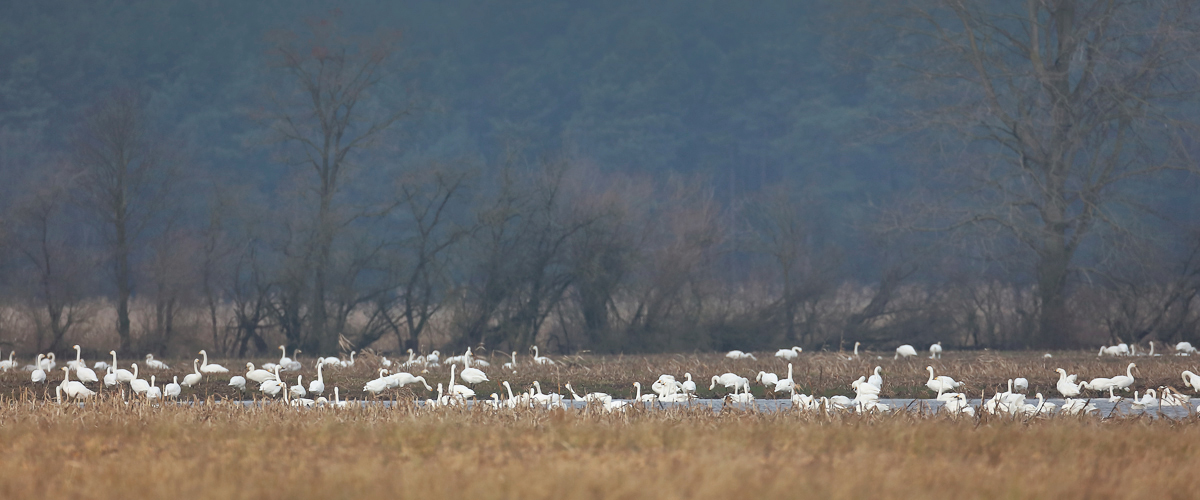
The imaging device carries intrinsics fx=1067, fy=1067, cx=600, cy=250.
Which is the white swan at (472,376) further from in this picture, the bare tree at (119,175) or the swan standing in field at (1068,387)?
the bare tree at (119,175)

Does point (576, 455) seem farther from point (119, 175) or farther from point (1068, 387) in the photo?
point (119, 175)

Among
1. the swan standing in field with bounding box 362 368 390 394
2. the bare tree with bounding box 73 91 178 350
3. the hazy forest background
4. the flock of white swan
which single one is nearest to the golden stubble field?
the flock of white swan

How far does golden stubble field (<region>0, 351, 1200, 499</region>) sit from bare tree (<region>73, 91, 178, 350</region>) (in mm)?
22722

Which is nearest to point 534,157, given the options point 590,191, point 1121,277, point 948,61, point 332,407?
point 590,191

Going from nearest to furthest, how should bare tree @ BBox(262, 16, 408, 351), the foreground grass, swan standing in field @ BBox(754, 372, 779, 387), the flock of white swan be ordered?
the foreground grass
the flock of white swan
swan standing in field @ BBox(754, 372, 779, 387)
bare tree @ BBox(262, 16, 408, 351)

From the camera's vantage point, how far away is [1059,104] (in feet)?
108

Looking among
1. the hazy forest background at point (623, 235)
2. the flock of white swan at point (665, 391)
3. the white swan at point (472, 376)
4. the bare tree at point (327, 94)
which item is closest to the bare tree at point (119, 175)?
the hazy forest background at point (623, 235)

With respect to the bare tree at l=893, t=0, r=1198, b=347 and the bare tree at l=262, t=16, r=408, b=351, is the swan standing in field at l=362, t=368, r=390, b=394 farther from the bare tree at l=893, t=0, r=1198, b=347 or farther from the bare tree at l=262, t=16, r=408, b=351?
the bare tree at l=893, t=0, r=1198, b=347

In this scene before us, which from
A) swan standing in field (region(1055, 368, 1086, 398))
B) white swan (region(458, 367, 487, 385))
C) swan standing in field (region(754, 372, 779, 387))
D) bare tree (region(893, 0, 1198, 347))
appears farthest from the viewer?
bare tree (region(893, 0, 1198, 347))

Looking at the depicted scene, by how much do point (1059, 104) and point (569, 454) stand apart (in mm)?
29347

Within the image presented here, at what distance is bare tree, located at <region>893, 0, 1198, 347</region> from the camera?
103ft

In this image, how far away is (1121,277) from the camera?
3219 centimetres

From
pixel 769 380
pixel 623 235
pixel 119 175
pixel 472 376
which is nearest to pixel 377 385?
pixel 472 376

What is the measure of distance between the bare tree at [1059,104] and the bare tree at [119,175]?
2381 centimetres
